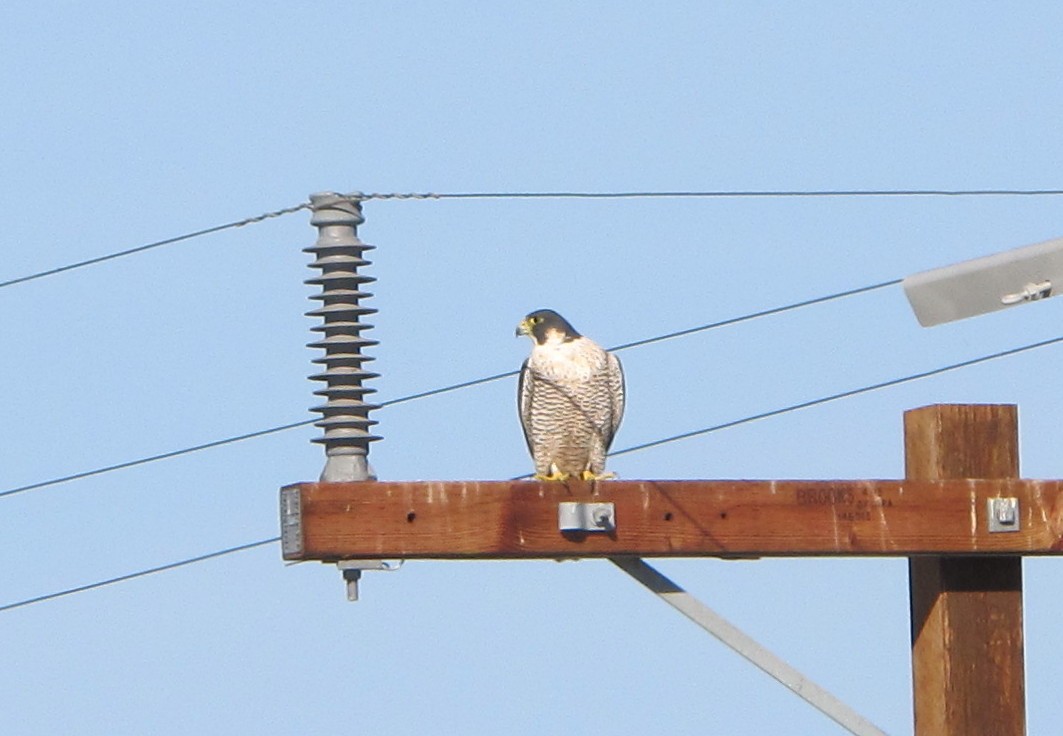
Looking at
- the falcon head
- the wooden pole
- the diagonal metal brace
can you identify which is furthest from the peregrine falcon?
the diagonal metal brace

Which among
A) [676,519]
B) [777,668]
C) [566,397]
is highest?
[566,397]

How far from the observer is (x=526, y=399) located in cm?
728

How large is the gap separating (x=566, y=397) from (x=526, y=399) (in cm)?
18

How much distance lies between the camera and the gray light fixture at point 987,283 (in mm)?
4668

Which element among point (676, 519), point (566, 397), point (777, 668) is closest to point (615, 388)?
point (566, 397)

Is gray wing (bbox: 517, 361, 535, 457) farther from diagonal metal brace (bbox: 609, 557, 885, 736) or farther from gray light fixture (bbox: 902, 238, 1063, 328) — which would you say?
gray light fixture (bbox: 902, 238, 1063, 328)

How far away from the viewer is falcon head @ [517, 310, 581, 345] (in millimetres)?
7172

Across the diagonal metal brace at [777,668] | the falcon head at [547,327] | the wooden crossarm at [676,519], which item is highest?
the falcon head at [547,327]

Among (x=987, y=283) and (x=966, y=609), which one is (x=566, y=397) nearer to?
(x=966, y=609)

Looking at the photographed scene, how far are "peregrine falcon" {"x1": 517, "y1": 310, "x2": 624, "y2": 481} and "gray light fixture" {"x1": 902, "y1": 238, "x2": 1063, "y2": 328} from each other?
96.3 inches

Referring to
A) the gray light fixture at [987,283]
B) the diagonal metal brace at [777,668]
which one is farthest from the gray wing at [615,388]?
the gray light fixture at [987,283]

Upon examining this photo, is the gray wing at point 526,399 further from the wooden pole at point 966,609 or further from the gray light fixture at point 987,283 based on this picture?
the gray light fixture at point 987,283

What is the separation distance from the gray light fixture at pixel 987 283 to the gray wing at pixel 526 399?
263 cm

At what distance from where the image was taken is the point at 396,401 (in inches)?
240
